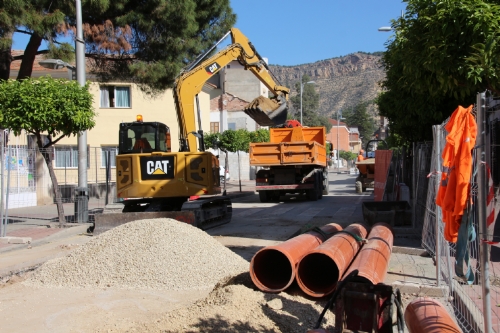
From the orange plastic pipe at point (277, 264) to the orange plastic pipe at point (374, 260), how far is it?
2.14 ft

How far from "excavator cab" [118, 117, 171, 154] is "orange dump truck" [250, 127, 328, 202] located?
21.2ft

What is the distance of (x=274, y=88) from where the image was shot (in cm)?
1669

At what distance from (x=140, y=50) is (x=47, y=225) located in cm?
702

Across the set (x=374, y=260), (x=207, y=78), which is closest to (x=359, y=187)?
(x=207, y=78)

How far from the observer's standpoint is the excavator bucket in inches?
610

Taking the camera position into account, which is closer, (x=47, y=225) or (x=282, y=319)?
(x=282, y=319)

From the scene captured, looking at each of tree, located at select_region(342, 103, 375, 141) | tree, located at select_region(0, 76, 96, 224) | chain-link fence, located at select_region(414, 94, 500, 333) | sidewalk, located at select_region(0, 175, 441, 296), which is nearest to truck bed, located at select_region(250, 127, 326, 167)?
sidewalk, located at select_region(0, 175, 441, 296)

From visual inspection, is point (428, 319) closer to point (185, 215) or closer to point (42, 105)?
point (185, 215)


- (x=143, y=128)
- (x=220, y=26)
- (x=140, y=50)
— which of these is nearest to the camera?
(x=143, y=128)

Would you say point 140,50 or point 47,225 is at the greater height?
point 140,50

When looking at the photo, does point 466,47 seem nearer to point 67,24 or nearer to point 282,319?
point 282,319

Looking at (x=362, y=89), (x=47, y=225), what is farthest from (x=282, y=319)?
(x=362, y=89)

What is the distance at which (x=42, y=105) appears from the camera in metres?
12.2

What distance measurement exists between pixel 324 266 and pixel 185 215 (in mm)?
5365
